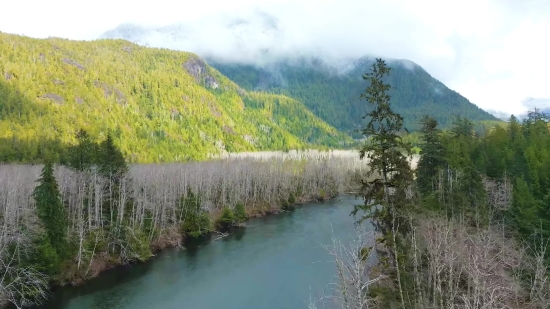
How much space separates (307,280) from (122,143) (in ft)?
431

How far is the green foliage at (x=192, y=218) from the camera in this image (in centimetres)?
6931

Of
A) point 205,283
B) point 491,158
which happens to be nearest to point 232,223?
point 205,283

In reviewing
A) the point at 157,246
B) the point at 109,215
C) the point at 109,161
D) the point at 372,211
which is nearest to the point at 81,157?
the point at 109,161

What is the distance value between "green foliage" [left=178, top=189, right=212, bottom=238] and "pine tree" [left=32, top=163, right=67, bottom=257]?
27231 mm

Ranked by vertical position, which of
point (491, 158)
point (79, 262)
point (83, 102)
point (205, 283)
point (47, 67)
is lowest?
point (205, 283)

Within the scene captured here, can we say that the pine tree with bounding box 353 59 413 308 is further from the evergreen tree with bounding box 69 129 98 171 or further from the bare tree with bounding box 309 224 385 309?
the evergreen tree with bounding box 69 129 98 171

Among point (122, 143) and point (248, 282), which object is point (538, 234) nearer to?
point (248, 282)

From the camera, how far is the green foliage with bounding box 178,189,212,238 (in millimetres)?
69312

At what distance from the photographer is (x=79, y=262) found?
4559 cm

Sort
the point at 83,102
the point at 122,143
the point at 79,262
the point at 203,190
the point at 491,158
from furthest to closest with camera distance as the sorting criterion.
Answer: the point at 83,102 < the point at 122,143 < the point at 203,190 < the point at 491,158 < the point at 79,262

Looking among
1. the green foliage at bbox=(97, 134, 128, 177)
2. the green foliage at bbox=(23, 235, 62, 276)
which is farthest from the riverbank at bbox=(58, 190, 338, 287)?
the green foliage at bbox=(97, 134, 128, 177)

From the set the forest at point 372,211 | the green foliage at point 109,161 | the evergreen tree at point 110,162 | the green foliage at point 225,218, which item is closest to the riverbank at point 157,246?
the forest at point 372,211

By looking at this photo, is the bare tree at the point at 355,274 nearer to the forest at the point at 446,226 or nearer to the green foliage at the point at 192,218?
the forest at the point at 446,226

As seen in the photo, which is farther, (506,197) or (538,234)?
(506,197)
